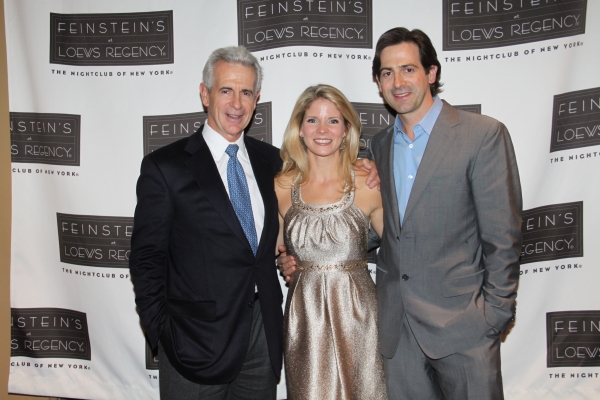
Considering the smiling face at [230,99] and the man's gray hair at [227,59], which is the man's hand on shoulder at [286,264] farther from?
the man's gray hair at [227,59]

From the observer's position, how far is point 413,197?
6.29 ft

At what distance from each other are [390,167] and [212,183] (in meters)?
0.75

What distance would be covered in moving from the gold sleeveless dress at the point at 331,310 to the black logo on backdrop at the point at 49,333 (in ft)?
4.81

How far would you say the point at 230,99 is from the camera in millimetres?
2043

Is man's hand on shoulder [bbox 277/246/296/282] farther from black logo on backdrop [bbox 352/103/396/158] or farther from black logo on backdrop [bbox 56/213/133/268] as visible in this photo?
black logo on backdrop [bbox 56/213/133/268]

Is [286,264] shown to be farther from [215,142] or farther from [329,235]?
[215,142]

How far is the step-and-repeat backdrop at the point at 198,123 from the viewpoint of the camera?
8.52 feet

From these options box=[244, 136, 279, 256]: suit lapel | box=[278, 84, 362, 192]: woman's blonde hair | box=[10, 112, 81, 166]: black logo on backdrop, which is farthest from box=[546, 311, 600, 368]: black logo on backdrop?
box=[10, 112, 81, 166]: black logo on backdrop

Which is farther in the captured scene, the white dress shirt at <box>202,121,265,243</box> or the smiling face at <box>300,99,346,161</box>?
the smiling face at <box>300,99,346,161</box>

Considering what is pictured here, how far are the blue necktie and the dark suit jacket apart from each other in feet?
0.19

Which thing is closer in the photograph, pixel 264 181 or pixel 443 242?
pixel 443 242

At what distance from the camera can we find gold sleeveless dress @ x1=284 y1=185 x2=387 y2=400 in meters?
2.06

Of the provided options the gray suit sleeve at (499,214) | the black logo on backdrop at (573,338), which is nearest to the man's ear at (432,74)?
the gray suit sleeve at (499,214)

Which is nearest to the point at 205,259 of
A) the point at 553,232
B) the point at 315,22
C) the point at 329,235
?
the point at 329,235
